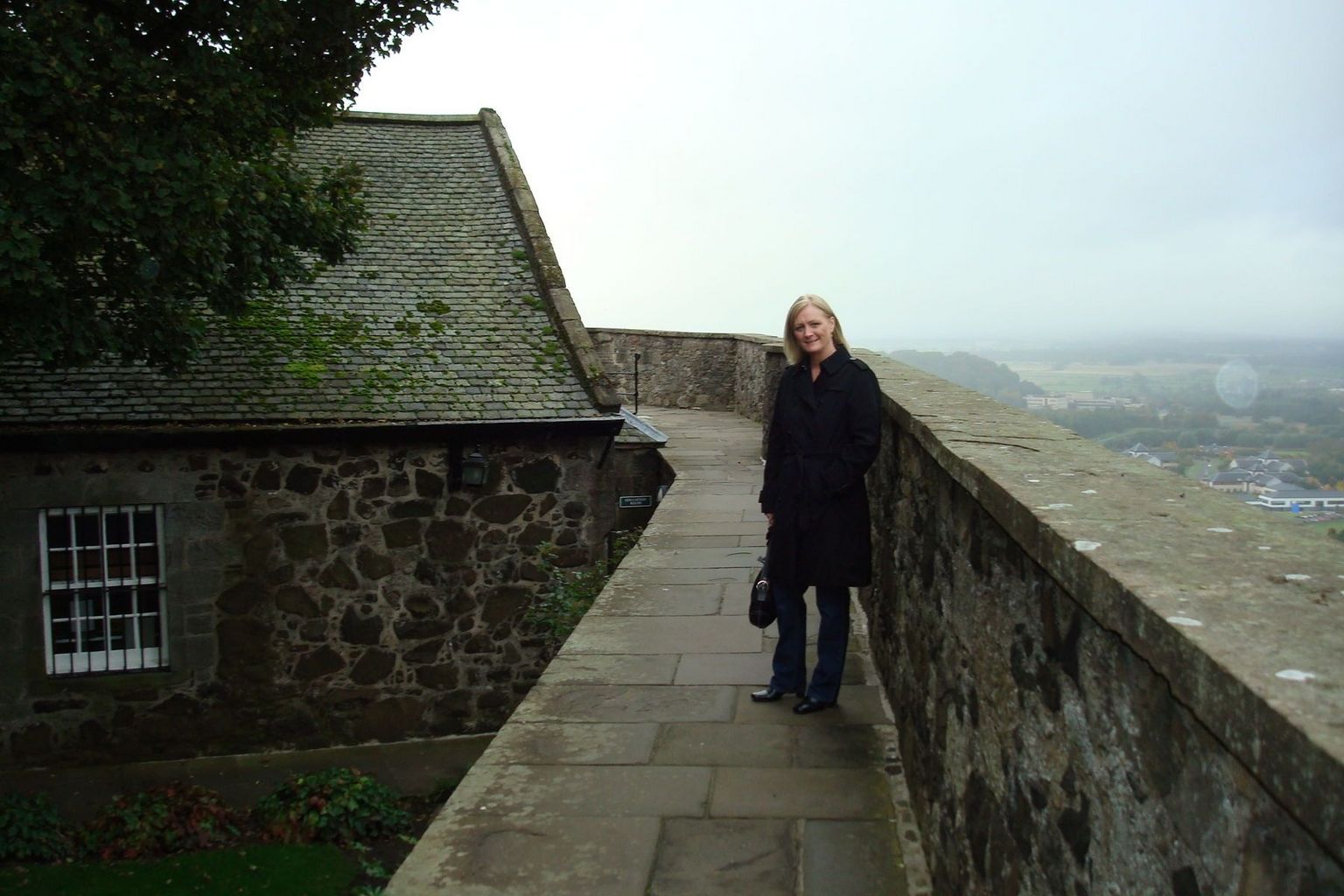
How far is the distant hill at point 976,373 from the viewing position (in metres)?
6.03

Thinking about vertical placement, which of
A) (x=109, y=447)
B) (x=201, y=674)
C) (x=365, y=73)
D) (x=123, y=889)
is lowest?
(x=123, y=889)

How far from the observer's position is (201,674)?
446 inches

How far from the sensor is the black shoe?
542 centimetres

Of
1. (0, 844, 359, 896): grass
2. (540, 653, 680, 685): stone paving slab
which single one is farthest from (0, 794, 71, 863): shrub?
(540, 653, 680, 685): stone paving slab

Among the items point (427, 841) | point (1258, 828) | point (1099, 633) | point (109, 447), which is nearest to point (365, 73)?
point (109, 447)

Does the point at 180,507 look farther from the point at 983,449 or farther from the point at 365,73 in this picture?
the point at 983,449

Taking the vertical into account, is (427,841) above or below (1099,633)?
below

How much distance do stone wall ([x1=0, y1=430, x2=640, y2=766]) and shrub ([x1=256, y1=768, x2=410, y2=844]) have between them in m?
1.63

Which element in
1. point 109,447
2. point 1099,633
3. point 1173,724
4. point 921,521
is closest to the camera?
point 1173,724

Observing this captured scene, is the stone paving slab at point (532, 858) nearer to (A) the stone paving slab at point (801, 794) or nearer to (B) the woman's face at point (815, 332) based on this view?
(A) the stone paving slab at point (801, 794)

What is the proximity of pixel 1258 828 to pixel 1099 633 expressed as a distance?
2.08ft

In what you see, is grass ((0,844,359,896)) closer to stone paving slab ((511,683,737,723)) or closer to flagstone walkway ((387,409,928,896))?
flagstone walkway ((387,409,928,896))

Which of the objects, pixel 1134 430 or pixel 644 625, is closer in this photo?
pixel 1134 430

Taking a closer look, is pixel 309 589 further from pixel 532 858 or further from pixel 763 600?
pixel 532 858
